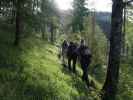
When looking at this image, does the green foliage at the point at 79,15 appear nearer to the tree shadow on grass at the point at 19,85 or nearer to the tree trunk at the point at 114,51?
the tree shadow on grass at the point at 19,85

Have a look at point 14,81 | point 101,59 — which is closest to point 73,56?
point 14,81

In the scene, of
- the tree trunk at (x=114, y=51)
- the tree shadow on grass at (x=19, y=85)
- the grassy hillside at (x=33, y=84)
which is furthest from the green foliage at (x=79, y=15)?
the tree trunk at (x=114, y=51)

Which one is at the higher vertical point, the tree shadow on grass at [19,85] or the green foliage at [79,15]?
the green foliage at [79,15]

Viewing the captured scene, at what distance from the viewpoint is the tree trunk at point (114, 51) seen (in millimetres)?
12469

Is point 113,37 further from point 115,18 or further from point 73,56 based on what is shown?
point 73,56

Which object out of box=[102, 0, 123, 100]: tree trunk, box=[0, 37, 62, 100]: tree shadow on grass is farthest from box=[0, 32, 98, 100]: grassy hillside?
box=[102, 0, 123, 100]: tree trunk

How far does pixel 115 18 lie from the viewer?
12516mm

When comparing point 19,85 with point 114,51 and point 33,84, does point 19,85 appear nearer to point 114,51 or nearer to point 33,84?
point 33,84

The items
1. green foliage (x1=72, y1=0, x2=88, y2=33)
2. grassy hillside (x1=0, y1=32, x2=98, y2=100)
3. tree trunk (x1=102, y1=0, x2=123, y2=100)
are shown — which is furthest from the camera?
green foliage (x1=72, y1=0, x2=88, y2=33)

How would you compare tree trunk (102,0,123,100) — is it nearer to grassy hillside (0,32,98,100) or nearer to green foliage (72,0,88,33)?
grassy hillside (0,32,98,100)

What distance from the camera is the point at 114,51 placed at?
41.6 feet

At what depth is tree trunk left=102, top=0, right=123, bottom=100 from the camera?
1247 cm

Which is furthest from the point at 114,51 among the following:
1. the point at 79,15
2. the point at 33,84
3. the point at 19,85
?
the point at 79,15

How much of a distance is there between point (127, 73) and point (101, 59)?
2478cm
